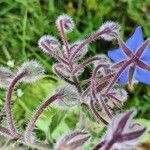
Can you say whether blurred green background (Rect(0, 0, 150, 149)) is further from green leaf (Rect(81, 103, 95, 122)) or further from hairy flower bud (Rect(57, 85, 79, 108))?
hairy flower bud (Rect(57, 85, 79, 108))

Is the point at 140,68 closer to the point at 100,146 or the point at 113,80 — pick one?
the point at 113,80

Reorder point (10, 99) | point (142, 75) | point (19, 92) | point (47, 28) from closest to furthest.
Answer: point (10, 99) → point (142, 75) → point (19, 92) → point (47, 28)

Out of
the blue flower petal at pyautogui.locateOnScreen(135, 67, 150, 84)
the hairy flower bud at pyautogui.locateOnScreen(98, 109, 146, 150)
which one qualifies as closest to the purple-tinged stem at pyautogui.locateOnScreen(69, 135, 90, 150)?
the hairy flower bud at pyautogui.locateOnScreen(98, 109, 146, 150)

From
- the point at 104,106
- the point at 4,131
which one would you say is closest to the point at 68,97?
the point at 104,106

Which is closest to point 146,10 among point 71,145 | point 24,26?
point 24,26

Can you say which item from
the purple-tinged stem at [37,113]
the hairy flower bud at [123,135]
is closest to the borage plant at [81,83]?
the purple-tinged stem at [37,113]

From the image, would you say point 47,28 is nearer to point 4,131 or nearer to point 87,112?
point 87,112

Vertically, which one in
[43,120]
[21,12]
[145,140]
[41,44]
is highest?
[21,12]
